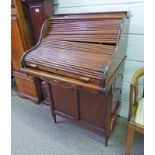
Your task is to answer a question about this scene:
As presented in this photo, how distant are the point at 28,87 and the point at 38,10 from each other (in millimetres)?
1088

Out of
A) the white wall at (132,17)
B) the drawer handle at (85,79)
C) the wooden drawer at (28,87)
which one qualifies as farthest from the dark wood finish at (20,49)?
the drawer handle at (85,79)

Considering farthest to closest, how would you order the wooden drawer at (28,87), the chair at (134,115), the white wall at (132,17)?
the wooden drawer at (28,87) < the white wall at (132,17) < the chair at (134,115)

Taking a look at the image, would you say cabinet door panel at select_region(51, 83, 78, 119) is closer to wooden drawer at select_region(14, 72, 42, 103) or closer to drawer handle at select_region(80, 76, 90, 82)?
drawer handle at select_region(80, 76, 90, 82)

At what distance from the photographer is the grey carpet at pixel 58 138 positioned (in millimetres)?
1665

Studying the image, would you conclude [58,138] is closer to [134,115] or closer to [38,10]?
[134,115]

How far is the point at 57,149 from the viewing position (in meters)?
1.69

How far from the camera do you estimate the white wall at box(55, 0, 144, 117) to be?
1514 mm

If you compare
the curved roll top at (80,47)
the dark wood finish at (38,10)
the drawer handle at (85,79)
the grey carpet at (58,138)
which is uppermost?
the dark wood finish at (38,10)

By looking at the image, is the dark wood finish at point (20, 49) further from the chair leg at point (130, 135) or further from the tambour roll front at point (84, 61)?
the chair leg at point (130, 135)

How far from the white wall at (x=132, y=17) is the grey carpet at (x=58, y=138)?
487mm

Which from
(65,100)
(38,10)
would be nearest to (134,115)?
(65,100)

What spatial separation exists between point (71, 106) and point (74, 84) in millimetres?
569

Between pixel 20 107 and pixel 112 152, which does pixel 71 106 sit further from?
pixel 20 107
